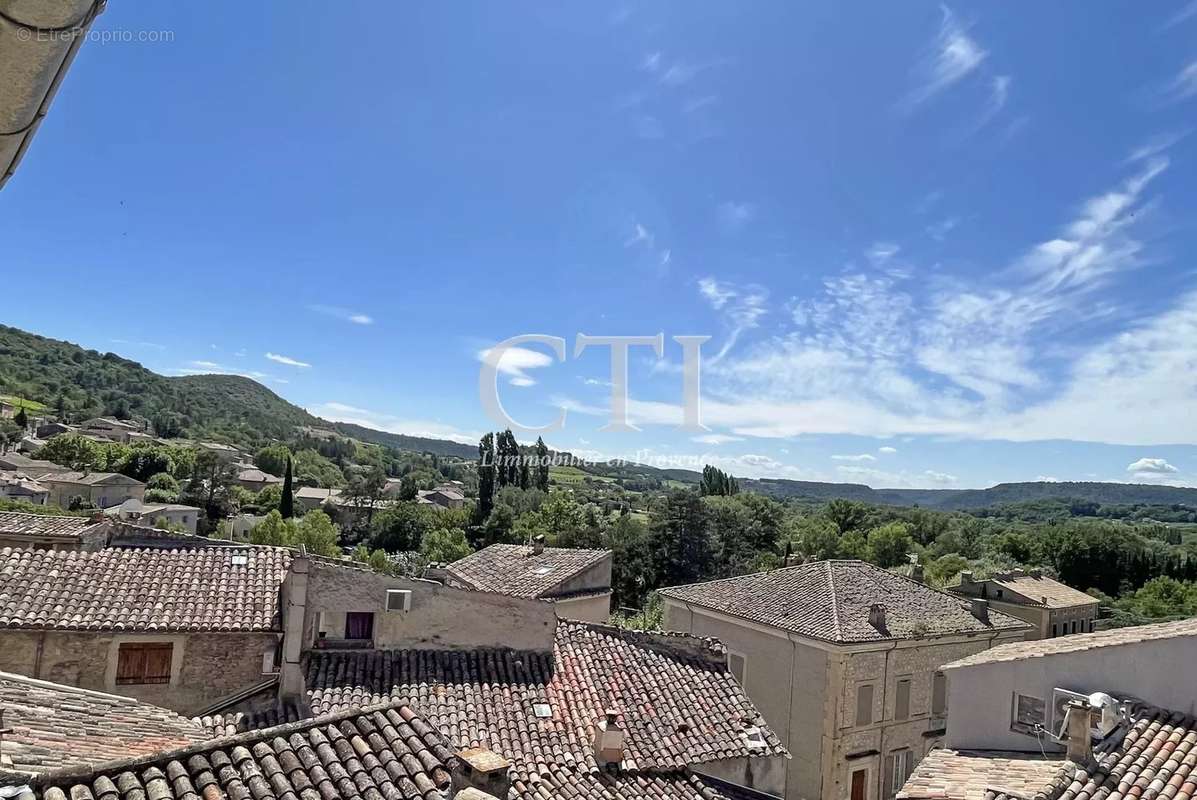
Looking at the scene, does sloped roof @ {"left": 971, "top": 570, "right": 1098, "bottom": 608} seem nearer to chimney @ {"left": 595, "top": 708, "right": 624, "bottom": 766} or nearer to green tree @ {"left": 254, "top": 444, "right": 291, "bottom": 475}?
chimney @ {"left": 595, "top": 708, "right": 624, "bottom": 766}

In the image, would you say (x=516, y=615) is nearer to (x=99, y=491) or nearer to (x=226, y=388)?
(x=99, y=491)

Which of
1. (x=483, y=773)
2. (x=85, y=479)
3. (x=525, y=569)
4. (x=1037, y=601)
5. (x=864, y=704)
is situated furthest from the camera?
(x=85, y=479)

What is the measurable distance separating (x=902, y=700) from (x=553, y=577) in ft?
33.1

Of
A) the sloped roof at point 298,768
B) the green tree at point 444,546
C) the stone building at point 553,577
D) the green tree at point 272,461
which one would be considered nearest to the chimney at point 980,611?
the stone building at point 553,577

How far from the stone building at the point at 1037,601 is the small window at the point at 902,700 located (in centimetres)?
1886

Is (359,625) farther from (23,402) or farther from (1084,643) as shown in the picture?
(23,402)

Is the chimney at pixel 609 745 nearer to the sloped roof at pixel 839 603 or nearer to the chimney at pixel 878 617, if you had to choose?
the sloped roof at pixel 839 603

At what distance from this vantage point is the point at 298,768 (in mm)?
4730

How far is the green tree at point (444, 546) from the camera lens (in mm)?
55688

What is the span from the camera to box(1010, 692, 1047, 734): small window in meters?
11.1

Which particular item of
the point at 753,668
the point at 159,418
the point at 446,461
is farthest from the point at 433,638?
the point at 446,461

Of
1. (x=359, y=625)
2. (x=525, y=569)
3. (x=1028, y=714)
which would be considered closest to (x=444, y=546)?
(x=525, y=569)

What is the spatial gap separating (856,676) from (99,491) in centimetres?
7394

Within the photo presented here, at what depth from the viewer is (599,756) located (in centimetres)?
1092
